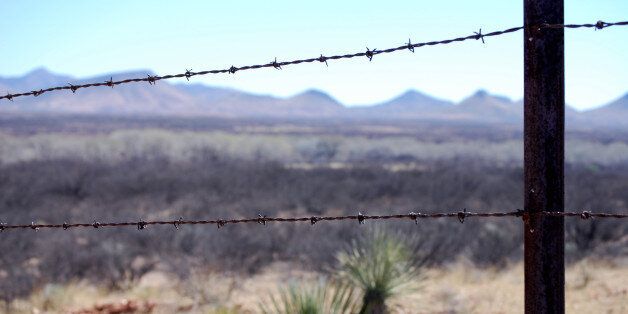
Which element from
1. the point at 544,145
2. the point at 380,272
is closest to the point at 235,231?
the point at 380,272

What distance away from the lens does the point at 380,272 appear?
26.1ft

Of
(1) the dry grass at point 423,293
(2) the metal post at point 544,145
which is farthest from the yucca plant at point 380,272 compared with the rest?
(2) the metal post at point 544,145

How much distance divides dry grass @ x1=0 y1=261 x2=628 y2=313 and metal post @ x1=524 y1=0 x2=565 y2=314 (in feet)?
16.4

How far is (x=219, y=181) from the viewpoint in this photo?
84.4 ft

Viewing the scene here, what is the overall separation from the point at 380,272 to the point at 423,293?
2484 millimetres

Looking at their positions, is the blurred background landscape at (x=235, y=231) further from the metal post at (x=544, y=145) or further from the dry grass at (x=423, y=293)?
the metal post at (x=544, y=145)

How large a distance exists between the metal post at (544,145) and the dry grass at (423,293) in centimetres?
501

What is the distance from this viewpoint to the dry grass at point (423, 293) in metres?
9.31

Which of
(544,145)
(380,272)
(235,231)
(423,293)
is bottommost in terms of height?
(423,293)

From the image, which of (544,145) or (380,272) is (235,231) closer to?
(380,272)

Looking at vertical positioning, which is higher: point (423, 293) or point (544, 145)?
point (544, 145)

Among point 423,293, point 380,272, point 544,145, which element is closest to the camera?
point 544,145

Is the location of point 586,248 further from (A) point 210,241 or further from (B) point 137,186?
(B) point 137,186

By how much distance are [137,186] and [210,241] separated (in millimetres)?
10809
